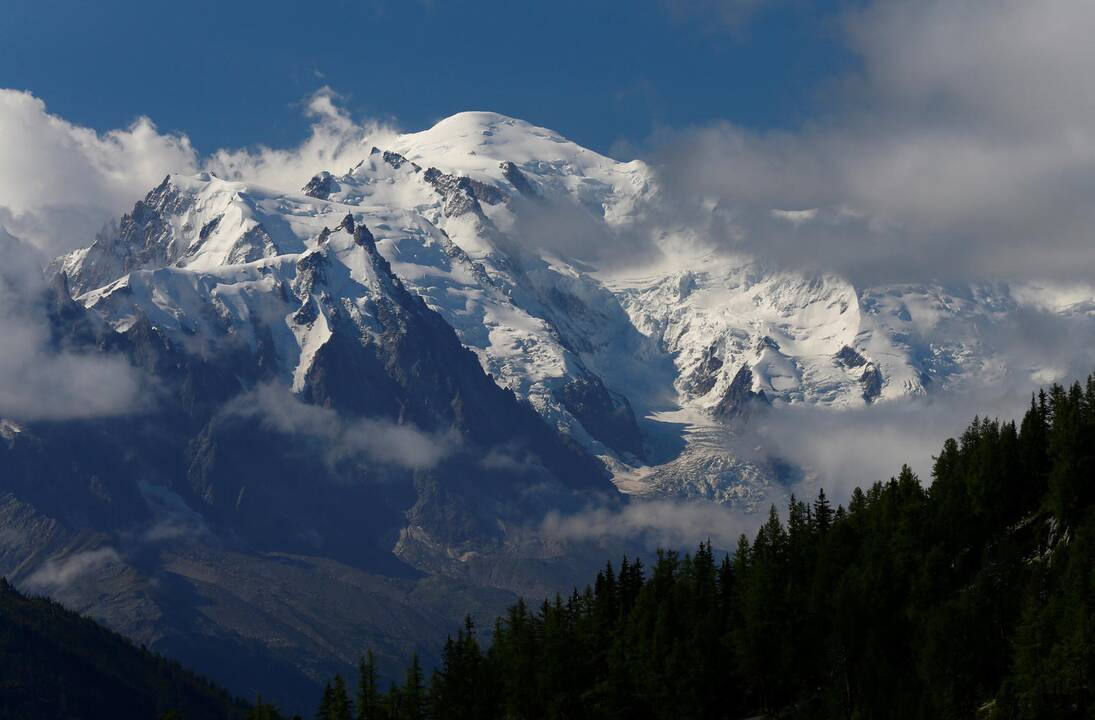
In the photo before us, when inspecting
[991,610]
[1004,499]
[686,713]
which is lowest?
[686,713]

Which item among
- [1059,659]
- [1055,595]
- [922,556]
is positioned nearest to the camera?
[1059,659]

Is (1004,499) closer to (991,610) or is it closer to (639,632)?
(991,610)

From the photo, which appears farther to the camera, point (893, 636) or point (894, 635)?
point (894, 635)

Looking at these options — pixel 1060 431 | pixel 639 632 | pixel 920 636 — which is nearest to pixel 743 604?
pixel 639 632

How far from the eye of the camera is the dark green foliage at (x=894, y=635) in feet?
519

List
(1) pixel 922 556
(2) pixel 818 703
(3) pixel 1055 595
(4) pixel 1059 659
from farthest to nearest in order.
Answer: (1) pixel 922 556 → (2) pixel 818 703 → (3) pixel 1055 595 → (4) pixel 1059 659

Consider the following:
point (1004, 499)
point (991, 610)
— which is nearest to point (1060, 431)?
point (1004, 499)

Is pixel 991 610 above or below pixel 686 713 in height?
above

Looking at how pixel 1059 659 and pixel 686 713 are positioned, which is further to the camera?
pixel 686 713

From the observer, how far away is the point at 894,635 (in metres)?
179

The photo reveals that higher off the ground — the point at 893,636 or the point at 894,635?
the point at 894,635

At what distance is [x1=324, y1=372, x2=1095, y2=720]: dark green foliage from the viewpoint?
519 ft

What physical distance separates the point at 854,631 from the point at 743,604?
1967 cm

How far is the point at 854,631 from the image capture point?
177375 mm
